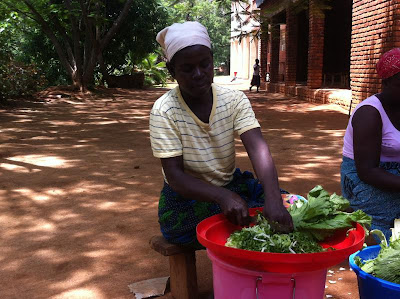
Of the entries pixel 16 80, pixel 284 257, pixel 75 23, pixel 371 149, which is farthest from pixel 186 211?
pixel 75 23

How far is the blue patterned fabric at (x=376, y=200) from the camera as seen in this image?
2.59m

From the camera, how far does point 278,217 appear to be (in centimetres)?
190

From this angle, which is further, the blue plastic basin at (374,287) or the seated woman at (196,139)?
the seated woman at (196,139)

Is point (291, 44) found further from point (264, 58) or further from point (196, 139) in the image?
point (196, 139)

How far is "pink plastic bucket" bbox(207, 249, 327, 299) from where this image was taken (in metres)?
1.72

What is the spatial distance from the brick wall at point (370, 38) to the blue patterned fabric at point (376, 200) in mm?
5992

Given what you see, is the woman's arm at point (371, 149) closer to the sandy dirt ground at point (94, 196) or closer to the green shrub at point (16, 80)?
the sandy dirt ground at point (94, 196)

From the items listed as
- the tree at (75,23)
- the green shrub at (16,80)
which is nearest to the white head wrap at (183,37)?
the green shrub at (16,80)

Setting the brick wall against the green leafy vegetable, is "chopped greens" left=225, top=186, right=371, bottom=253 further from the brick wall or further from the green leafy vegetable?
the brick wall

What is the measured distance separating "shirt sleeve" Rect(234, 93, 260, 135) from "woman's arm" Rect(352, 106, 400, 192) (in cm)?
63

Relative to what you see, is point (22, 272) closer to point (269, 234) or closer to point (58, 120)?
point (269, 234)

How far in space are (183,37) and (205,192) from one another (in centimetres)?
76

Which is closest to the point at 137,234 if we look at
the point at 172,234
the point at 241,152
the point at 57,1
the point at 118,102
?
the point at 172,234

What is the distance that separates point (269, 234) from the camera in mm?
1879
